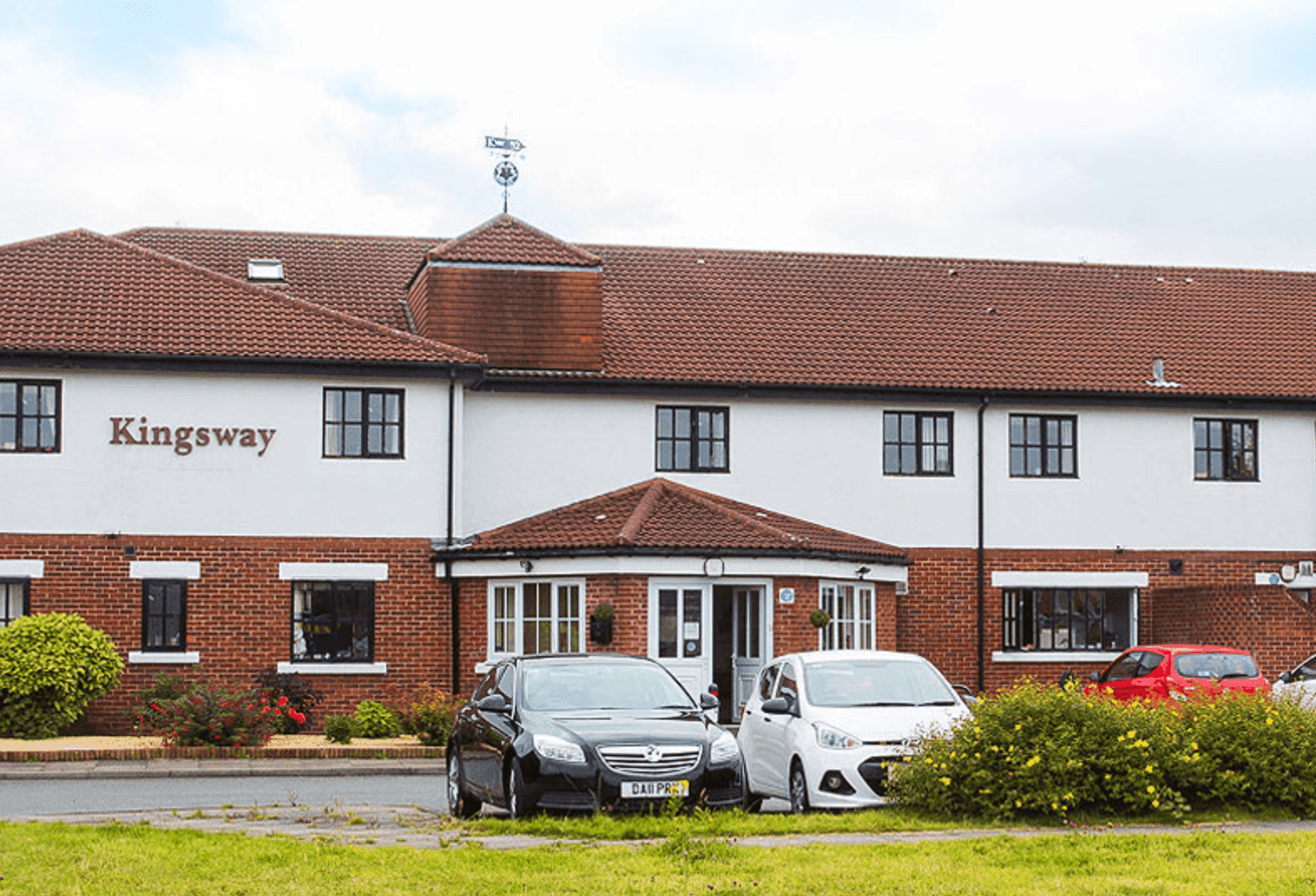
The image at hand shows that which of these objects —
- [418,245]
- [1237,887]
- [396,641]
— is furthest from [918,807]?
[418,245]

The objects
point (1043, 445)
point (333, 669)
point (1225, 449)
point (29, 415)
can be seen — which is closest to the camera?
point (29, 415)

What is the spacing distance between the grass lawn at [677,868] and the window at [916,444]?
17488 mm

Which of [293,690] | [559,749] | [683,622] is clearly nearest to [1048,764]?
[559,749]

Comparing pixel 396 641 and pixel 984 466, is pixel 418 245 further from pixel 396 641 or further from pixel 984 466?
pixel 984 466

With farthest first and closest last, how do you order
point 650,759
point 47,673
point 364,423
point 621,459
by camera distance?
1. point 621,459
2. point 364,423
3. point 47,673
4. point 650,759

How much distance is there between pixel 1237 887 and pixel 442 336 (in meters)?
20.0

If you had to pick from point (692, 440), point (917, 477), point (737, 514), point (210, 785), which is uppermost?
point (692, 440)

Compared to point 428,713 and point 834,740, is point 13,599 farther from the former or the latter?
point 834,740

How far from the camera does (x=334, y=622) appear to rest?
26938 mm

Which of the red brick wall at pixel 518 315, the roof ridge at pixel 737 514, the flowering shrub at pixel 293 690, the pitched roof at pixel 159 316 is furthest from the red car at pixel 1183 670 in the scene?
the flowering shrub at pixel 293 690

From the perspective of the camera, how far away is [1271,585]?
29.5 m

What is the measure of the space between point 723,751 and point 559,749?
1.37 m

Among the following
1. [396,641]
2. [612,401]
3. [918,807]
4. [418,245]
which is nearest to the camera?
[918,807]

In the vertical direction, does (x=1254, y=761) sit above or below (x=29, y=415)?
below
